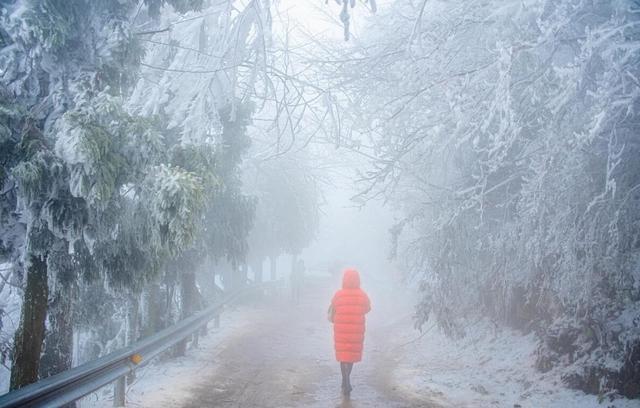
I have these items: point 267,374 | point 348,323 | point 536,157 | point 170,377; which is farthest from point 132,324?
point 536,157

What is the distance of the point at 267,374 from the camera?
9211 millimetres

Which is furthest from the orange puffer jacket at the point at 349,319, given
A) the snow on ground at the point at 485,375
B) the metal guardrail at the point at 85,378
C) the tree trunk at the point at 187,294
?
the tree trunk at the point at 187,294

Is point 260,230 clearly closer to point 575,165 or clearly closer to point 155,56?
point 155,56

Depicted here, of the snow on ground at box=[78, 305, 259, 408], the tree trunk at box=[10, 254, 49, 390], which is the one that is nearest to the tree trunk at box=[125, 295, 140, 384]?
the snow on ground at box=[78, 305, 259, 408]

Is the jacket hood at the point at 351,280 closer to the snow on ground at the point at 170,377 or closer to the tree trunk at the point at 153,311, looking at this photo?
the snow on ground at the point at 170,377

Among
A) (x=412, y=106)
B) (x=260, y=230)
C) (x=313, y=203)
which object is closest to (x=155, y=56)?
(x=412, y=106)

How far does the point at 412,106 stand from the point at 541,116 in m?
3.77

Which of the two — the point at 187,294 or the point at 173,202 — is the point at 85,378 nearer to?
the point at 173,202

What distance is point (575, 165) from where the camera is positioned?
7098 mm

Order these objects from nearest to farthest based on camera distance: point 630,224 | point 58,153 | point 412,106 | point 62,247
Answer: point 58,153 → point 62,247 → point 630,224 → point 412,106

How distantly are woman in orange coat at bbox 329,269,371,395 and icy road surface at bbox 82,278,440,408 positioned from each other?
1.67 ft

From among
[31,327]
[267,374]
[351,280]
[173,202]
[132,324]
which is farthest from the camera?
[132,324]

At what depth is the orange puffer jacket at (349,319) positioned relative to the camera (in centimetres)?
843

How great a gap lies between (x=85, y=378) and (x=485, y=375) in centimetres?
691
